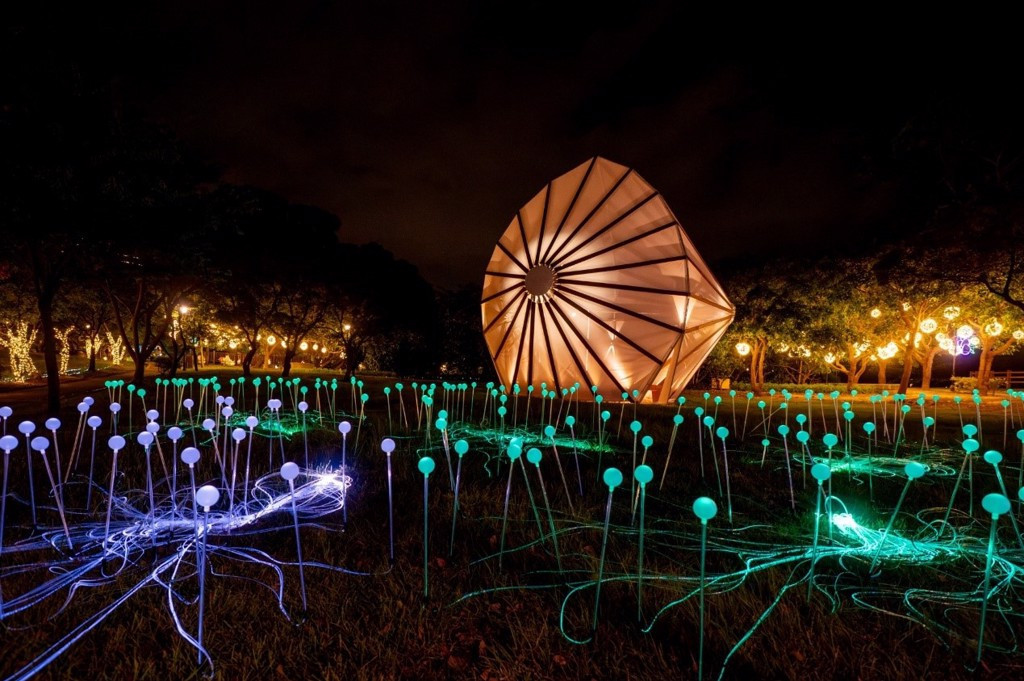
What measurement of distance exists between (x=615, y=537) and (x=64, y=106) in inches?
526

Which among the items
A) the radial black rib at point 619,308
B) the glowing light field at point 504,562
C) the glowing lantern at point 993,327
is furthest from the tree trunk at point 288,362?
the glowing lantern at point 993,327

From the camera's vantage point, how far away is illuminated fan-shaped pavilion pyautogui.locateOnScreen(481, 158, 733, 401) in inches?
488

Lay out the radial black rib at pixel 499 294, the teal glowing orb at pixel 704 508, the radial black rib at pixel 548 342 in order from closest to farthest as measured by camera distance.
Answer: the teal glowing orb at pixel 704 508, the radial black rib at pixel 548 342, the radial black rib at pixel 499 294

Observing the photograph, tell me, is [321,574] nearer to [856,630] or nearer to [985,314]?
[856,630]

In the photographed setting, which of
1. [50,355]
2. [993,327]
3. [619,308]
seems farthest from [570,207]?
[993,327]

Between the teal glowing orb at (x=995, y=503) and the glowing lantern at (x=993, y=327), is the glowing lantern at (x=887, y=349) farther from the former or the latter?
the teal glowing orb at (x=995, y=503)

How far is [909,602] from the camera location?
271 centimetres

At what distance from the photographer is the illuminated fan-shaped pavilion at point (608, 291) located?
40.7 feet

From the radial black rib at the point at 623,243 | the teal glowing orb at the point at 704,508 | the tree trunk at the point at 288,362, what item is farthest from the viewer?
the tree trunk at the point at 288,362

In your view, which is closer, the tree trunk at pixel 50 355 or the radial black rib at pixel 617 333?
the tree trunk at pixel 50 355

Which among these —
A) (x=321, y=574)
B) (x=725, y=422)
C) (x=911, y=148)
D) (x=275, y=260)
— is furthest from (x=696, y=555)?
(x=275, y=260)

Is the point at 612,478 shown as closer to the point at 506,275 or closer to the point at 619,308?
the point at 619,308

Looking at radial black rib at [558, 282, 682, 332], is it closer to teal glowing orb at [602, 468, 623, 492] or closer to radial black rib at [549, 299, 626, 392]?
radial black rib at [549, 299, 626, 392]

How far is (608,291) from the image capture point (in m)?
12.9
